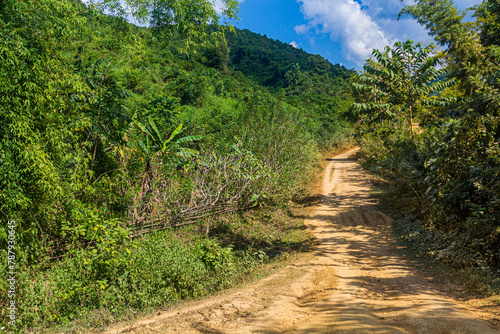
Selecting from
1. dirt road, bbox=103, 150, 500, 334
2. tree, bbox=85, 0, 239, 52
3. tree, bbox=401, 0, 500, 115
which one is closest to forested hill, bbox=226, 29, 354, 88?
tree, bbox=401, 0, 500, 115

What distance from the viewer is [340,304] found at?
586cm

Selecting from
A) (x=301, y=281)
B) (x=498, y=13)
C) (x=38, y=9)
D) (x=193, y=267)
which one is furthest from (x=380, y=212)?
(x=38, y=9)

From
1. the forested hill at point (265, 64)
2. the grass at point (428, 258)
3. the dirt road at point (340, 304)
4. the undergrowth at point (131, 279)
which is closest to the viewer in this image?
the dirt road at point (340, 304)

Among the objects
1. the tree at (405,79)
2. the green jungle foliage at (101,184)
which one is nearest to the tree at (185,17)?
the green jungle foliage at (101,184)

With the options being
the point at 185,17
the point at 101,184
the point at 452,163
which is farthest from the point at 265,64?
the point at 101,184

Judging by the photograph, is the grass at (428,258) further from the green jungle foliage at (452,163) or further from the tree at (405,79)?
the tree at (405,79)

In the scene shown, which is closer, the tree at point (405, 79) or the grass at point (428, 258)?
the grass at point (428, 258)

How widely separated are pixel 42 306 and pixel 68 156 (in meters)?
2.95

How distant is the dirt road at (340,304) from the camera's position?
4.75 m

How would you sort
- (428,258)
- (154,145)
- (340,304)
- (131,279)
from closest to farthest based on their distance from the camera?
1. (340,304)
2. (131,279)
3. (428,258)
4. (154,145)

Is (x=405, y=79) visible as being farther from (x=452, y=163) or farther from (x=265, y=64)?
(x=265, y=64)

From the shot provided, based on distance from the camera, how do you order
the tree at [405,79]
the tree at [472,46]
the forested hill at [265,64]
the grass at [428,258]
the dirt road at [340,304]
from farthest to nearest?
the forested hill at [265,64]
the tree at [405,79]
the tree at [472,46]
the grass at [428,258]
the dirt road at [340,304]

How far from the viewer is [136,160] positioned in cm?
901

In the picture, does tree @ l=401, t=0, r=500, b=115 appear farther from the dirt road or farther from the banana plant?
the banana plant
